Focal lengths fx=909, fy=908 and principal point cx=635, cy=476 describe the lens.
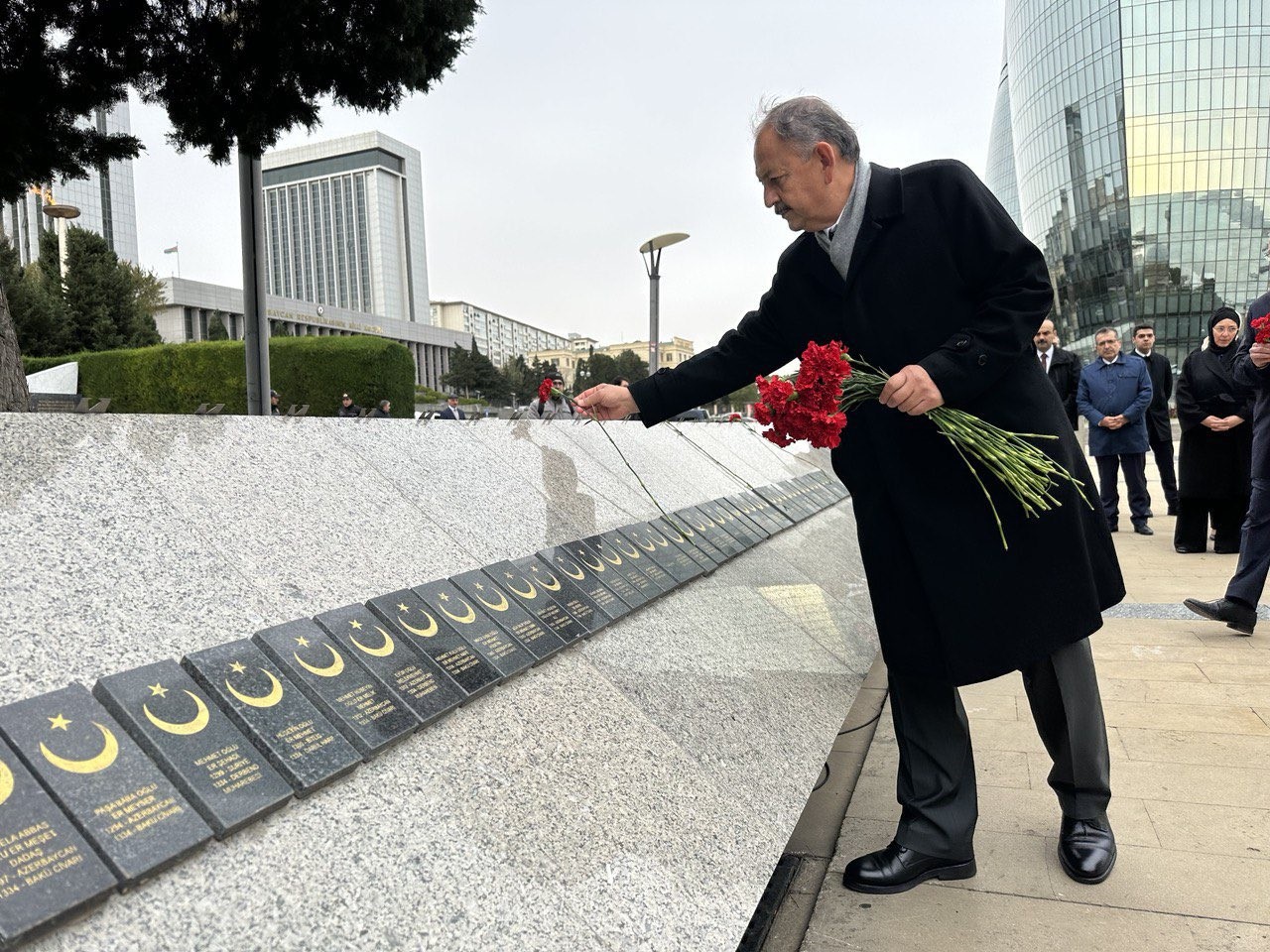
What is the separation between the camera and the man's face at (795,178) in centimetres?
206

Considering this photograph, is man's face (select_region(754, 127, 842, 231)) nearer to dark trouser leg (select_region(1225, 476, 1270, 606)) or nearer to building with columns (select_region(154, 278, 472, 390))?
dark trouser leg (select_region(1225, 476, 1270, 606))

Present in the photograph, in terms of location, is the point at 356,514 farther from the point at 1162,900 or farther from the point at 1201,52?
the point at 1201,52

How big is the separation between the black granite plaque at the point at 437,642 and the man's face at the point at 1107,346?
7247 millimetres

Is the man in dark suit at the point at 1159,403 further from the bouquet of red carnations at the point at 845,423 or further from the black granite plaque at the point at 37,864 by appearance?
the black granite plaque at the point at 37,864

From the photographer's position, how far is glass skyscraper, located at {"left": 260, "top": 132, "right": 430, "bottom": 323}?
103m

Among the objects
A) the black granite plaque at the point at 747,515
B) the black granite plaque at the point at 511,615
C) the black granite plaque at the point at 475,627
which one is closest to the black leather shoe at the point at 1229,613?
the black granite plaque at the point at 747,515

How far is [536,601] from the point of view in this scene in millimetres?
2213

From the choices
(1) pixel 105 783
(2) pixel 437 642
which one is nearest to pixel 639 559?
(2) pixel 437 642

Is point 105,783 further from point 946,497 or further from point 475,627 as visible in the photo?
point 946,497

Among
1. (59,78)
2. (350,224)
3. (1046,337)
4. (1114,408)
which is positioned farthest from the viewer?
(350,224)

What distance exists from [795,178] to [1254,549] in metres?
3.51

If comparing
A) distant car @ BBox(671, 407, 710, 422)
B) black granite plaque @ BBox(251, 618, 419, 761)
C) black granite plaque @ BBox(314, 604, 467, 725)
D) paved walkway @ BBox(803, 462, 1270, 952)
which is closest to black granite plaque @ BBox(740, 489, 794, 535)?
distant car @ BBox(671, 407, 710, 422)

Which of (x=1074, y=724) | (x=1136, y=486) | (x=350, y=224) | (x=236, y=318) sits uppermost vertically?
(x=350, y=224)

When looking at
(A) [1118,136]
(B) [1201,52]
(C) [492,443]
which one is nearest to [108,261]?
(C) [492,443]
